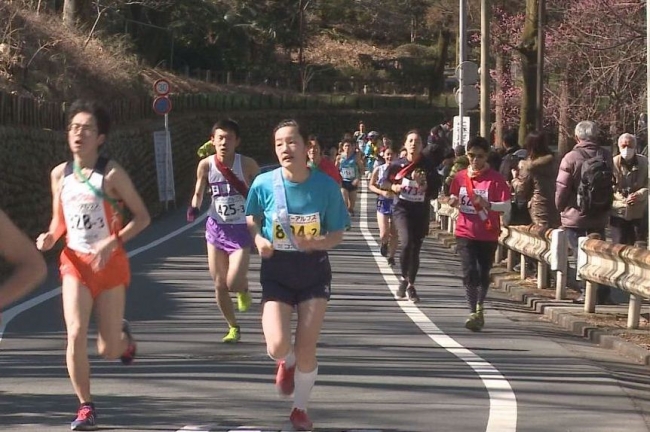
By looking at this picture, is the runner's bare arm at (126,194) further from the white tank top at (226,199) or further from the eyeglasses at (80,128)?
the white tank top at (226,199)

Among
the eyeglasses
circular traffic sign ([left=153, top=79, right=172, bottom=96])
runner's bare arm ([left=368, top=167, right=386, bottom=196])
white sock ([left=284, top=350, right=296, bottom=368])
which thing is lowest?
white sock ([left=284, top=350, right=296, bottom=368])

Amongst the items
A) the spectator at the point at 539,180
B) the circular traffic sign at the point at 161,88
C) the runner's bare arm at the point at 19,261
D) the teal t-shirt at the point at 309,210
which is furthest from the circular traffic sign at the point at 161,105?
the runner's bare arm at the point at 19,261

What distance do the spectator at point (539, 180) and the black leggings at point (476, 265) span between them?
3757 millimetres

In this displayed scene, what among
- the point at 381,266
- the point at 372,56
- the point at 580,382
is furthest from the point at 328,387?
the point at 372,56

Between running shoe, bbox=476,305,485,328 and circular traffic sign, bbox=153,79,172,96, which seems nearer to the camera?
running shoe, bbox=476,305,485,328

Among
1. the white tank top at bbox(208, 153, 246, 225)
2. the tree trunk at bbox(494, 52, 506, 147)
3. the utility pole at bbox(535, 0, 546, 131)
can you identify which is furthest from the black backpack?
the tree trunk at bbox(494, 52, 506, 147)

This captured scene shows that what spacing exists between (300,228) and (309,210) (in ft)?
0.39

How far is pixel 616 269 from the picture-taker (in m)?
14.2

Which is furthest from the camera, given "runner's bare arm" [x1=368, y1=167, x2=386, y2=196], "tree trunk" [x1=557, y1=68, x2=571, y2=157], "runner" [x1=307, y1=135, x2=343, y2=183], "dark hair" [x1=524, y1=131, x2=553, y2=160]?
"tree trunk" [x1=557, y1=68, x2=571, y2=157]

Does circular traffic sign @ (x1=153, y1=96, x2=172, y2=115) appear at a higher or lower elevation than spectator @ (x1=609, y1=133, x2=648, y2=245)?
higher

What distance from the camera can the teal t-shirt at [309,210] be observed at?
27.7ft

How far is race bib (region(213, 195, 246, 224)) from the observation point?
39.3 feet

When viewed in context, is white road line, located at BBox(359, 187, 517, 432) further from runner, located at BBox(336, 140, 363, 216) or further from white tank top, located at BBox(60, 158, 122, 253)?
runner, located at BBox(336, 140, 363, 216)

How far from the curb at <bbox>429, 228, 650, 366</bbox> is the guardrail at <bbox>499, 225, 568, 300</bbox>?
0.83ft
